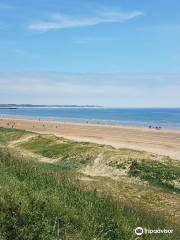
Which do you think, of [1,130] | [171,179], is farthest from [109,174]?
[1,130]

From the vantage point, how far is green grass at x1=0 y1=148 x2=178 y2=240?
9.03 metres

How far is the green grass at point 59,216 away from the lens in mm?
9031

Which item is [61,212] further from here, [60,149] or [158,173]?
[60,149]

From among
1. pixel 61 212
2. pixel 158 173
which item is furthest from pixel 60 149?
pixel 61 212

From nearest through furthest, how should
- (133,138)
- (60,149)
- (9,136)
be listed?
Answer: (60,149) → (9,136) → (133,138)

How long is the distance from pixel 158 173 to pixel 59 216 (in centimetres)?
1254

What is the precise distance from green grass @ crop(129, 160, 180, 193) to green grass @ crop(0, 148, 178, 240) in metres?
8.94

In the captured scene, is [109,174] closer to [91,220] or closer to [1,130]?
[91,220]

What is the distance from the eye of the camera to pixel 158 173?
21.8m

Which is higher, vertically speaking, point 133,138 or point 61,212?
point 61,212

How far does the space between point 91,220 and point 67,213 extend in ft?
1.64

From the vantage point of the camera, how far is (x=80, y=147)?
29.7m

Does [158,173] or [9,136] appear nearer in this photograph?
[158,173]

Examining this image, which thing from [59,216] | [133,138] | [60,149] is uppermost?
[59,216]
